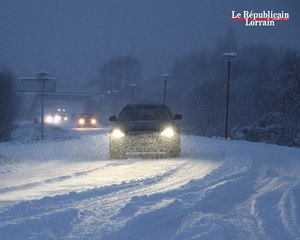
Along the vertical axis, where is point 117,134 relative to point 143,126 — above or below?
below

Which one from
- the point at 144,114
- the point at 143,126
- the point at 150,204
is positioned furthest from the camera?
the point at 144,114

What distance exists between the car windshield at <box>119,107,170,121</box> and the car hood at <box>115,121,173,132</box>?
666mm

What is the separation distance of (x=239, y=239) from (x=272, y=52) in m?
94.4

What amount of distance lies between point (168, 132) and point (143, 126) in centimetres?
74

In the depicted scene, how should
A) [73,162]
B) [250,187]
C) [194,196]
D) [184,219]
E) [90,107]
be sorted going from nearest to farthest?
1. [184,219]
2. [194,196]
3. [250,187]
4. [73,162]
5. [90,107]

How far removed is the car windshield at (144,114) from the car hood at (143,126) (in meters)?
0.67

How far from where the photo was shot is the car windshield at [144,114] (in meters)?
14.3

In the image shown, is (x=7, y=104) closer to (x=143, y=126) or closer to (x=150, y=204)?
(x=143, y=126)

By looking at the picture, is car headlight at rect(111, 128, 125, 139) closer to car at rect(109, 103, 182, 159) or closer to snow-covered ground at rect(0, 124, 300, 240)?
car at rect(109, 103, 182, 159)

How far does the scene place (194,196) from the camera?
21.5 feet

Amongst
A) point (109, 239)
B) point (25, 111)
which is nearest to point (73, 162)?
point (109, 239)

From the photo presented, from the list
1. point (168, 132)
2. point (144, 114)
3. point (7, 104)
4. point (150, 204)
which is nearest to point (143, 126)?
point (168, 132)

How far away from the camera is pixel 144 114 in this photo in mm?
14523

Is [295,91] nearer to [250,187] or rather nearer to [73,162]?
[73,162]
